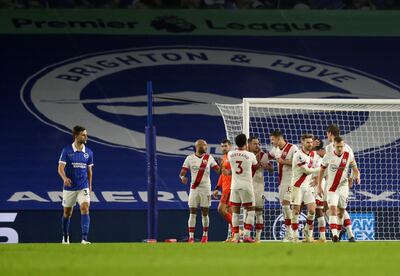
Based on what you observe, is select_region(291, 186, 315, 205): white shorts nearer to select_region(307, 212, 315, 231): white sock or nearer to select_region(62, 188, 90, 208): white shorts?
select_region(307, 212, 315, 231): white sock

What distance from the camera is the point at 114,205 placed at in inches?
829

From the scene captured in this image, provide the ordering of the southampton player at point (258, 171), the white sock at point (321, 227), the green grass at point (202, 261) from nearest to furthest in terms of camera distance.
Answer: the green grass at point (202, 261) → the white sock at point (321, 227) → the southampton player at point (258, 171)

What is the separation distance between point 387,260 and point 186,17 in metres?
15.2

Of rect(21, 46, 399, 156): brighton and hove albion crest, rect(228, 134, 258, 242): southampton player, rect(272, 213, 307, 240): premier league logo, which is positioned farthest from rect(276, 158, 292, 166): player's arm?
rect(21, 46, 399, 156): brighton and hove albion crest

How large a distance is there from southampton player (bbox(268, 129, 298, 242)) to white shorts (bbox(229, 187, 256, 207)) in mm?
1007

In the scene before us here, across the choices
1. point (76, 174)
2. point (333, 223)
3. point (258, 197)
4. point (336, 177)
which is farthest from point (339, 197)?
point (76, 174)

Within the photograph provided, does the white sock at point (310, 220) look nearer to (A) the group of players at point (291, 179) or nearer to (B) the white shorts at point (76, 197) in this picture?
(A) the group of players at point (291, 179)

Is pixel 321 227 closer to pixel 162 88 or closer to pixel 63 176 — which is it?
pixel 63 176

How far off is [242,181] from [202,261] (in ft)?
21.5

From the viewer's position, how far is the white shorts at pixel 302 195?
661 inches

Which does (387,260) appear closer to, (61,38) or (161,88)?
(161,88)

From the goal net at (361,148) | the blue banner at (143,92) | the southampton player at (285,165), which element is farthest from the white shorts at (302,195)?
the blue banner at (143,92)

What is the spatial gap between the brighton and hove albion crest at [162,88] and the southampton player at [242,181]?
568 cm

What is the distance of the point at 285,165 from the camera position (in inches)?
688
